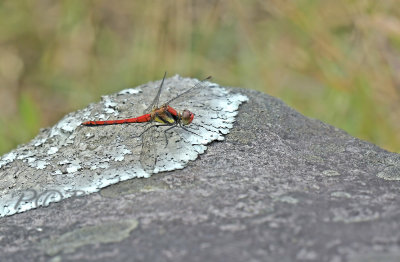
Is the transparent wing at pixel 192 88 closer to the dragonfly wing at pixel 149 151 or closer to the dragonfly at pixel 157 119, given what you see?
the dragonfly at pixel 157 119

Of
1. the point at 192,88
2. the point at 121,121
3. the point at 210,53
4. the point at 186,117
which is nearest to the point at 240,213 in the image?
the point at 186,117

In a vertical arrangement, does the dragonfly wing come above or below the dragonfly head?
below

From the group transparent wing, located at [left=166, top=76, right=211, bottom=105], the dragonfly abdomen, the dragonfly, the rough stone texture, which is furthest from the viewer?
transparent wing, located at [left=166, top=76, right=211, bottom=105]

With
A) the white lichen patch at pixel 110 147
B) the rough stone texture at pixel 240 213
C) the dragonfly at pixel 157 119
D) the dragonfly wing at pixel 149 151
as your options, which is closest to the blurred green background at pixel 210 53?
the white lichen patch at pixel 110 147

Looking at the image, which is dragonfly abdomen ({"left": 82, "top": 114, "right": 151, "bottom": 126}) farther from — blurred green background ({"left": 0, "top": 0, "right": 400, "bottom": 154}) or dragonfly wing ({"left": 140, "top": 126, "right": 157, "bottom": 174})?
blurred green background ({"left": 0, "top": 0, "right": 400, "bottom": 154})

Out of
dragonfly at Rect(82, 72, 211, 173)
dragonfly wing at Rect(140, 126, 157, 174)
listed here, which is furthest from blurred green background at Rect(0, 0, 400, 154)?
dragonfly wing at Rect(140, 126, 157, 174)

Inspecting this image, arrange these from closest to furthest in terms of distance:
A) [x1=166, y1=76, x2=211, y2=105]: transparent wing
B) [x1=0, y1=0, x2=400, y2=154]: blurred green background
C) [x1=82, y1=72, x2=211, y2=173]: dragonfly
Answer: [x1=82, y1=72, x2=211, y2=173]: dragonfly < [x1=166, y1=76, x2=211, y2=105]: transparent wing < [x1=0, y1=0, x2=400, y2=154]: blurred green background

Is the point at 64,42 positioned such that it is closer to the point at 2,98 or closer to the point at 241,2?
the point at 2,98
